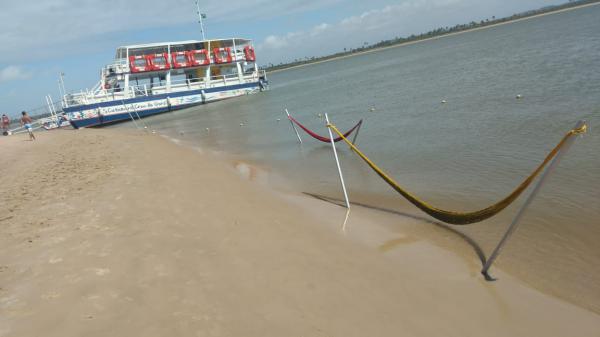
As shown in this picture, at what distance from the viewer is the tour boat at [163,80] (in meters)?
33.5

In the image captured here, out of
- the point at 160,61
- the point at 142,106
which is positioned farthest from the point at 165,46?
the point at 142,106

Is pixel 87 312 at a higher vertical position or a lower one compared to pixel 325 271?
higher

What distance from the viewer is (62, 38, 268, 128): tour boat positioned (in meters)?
33.5

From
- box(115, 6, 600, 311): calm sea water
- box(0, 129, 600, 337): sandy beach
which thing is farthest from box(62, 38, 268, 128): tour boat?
box(0, 129, 600, 337): sandy beach

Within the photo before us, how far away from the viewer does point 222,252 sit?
195 inches

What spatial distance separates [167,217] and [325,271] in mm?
2983

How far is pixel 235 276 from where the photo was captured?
432 centimetres

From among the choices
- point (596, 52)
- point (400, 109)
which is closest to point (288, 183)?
point (400, 109)

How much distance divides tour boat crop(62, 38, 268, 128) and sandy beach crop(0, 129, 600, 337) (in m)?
29.6

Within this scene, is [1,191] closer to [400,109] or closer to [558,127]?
[558,127]

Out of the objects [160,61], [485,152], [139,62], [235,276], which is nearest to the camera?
[235,276]

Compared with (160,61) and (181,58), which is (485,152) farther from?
(181,58)

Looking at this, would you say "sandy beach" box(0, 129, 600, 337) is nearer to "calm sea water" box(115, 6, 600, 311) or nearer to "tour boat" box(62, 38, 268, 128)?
"calm sea water" box(115, 6, 600, 311)

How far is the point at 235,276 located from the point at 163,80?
41.8 metres
